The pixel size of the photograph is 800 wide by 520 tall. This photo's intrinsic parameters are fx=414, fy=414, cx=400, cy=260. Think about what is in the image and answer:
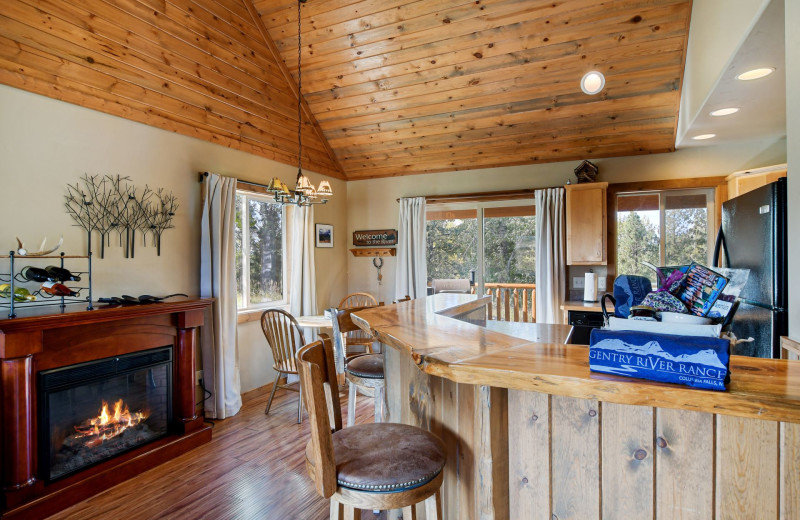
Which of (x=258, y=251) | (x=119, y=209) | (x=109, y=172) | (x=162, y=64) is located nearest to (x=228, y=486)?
(x=119, y=209)

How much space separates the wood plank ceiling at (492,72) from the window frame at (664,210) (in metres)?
0.43

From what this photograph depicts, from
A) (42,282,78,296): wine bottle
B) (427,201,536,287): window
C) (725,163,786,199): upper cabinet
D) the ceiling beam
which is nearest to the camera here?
(42,282,78,296): wine bottle

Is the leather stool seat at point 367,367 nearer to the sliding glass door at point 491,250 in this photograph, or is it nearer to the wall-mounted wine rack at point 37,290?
the wall-mounted wine rack at point 37,290

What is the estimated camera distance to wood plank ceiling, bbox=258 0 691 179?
130 inches

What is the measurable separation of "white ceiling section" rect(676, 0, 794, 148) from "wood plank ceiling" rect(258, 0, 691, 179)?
330 millimetres

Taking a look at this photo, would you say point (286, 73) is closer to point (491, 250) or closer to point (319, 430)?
point (491, 250)

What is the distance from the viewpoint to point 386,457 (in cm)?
136

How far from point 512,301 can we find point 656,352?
169 inches

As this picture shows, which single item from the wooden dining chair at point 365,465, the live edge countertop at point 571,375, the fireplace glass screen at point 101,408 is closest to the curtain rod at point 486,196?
the fireplace glass screen at point 101,408

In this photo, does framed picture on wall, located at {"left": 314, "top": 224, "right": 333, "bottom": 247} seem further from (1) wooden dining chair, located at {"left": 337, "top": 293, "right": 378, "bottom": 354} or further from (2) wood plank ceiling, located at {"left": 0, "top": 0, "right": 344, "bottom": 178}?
(2) wood plank ceiling, located at {"left": 0, "top": 0, "right": 344, "bottom": 178}

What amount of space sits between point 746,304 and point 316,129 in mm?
4355

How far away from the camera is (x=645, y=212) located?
14.4 ft

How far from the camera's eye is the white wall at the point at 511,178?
3.95 meters

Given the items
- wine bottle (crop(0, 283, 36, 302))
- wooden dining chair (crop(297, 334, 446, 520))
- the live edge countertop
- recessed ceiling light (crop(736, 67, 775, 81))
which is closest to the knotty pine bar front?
the live edge countertop
